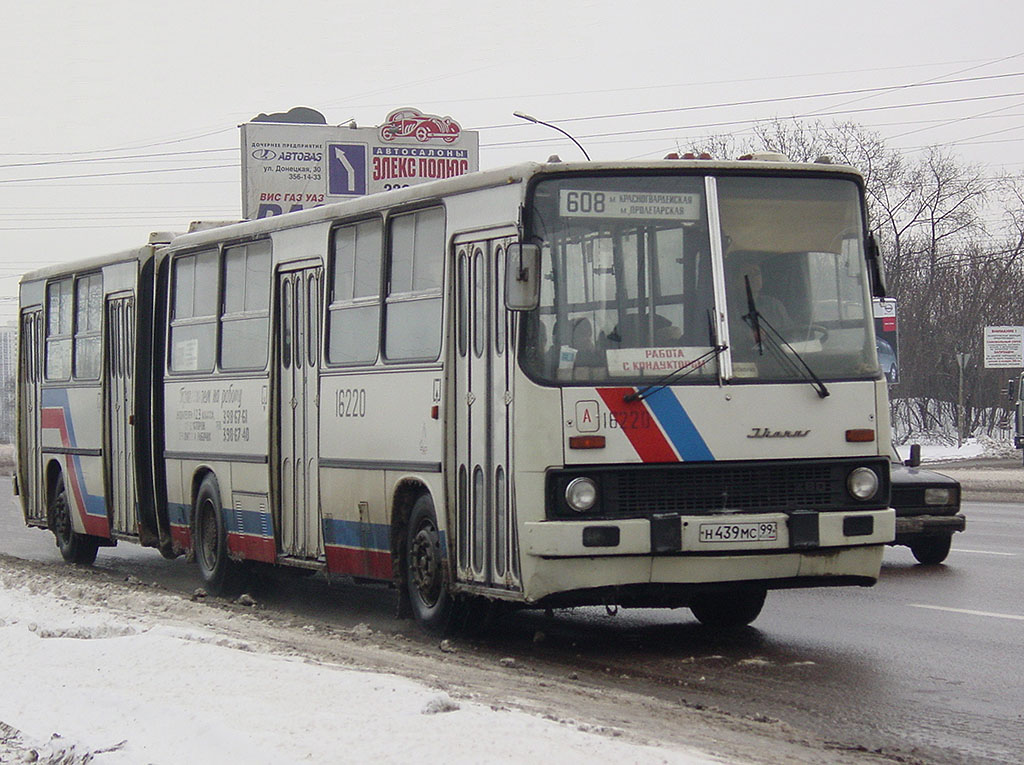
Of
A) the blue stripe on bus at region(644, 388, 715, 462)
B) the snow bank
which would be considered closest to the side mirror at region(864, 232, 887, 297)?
the blue stripe on bus at region(644, 388, 715, 462)

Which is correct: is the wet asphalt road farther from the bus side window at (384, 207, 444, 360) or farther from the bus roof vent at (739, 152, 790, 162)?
the bus roof vent at (739, 152, 790, 162)

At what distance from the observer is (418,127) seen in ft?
140

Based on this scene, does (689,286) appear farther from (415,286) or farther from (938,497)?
(938,497)

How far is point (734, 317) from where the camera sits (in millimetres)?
9508

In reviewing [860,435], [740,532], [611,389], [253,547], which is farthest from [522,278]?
[253,547]

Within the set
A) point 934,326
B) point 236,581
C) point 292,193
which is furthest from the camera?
point 934,326

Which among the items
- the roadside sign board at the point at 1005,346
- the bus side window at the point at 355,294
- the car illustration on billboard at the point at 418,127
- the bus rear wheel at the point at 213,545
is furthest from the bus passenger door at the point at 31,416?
the roadside sign board at the point at 1005,346

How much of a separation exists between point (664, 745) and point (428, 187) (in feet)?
17.2

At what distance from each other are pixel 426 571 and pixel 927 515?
6.17 m

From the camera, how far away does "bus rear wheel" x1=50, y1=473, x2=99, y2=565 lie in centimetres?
1759

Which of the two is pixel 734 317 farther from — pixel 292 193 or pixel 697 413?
pixel 292 193

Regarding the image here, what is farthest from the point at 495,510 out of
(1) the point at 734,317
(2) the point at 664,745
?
(2) the point at 664,745

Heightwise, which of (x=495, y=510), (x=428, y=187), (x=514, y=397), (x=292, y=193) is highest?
(x=292, y=193)

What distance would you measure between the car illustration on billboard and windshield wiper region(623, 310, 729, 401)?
33.2 meters
